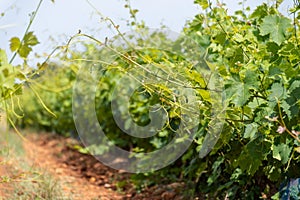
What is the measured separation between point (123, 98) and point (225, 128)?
1800mm

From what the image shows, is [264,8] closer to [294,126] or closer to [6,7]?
[294,126]

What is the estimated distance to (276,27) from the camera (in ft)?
5.51

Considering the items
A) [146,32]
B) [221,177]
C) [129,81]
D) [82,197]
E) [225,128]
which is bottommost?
[82,197]

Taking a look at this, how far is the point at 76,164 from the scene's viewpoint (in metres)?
4.52

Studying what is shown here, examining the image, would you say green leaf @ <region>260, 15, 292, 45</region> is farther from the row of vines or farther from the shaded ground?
the shaded ground

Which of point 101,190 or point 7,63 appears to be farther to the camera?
point 101,190

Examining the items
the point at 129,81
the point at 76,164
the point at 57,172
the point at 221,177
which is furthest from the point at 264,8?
the point at 76,164

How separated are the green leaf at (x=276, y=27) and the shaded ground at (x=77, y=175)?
4.26 ft

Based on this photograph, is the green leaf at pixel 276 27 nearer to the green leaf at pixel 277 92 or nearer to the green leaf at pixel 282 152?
the green leaf at pixel 277 92

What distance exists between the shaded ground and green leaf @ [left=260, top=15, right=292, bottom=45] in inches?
51.1

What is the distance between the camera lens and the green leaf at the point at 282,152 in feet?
5.80

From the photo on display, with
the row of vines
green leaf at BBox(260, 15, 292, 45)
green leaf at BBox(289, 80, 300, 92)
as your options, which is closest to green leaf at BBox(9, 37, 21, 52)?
the row of vines

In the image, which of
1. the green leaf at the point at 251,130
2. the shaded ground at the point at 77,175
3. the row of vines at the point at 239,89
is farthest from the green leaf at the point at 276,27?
the shaded ground at the point at 77,175

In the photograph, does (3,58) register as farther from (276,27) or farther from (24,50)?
(276,27)
